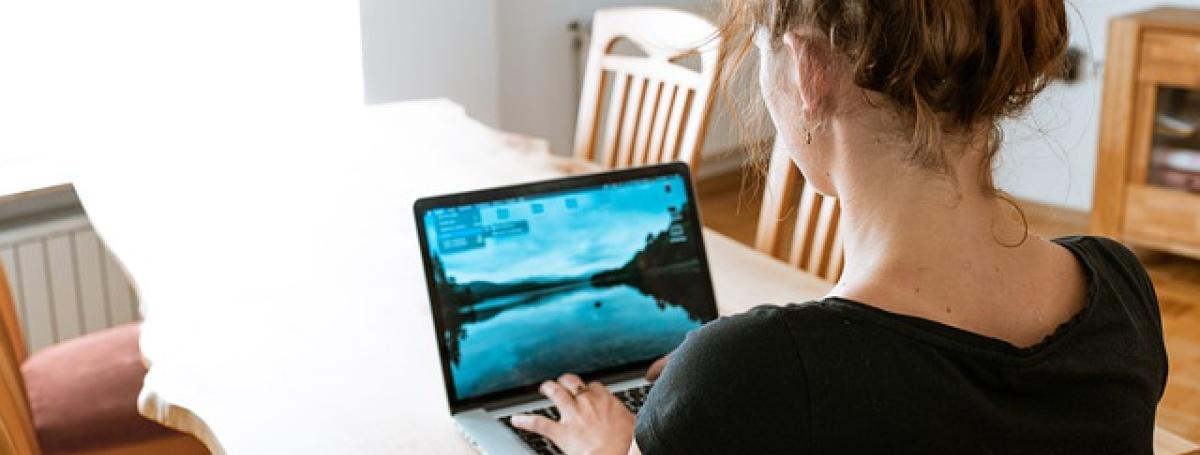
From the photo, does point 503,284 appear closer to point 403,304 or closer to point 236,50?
point 403,304

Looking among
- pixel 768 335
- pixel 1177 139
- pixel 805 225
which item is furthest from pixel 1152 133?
pixel 768 335

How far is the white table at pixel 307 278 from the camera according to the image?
5.37ft

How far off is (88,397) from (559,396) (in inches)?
42.5

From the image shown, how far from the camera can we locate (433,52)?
3.69m

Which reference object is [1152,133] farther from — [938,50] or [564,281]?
[938,50]

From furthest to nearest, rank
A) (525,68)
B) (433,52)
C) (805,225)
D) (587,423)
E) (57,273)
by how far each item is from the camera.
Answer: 1. (525,68)
2. (433,52)
3. (57,273)
4. (805,225)
5. (587,423)

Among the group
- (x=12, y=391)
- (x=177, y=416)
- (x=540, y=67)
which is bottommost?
(x=12, y=391)

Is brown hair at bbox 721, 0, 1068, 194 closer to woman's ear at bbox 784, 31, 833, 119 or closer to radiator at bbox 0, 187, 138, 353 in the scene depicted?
woman's ear at bbox 784, 31, 833, 119

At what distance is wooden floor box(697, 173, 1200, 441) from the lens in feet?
10.6

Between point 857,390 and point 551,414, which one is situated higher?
point 857,390

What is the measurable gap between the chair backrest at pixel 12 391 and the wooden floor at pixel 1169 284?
51.2 inches

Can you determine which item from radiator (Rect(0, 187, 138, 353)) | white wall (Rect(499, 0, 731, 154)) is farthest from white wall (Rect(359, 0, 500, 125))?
radiator (Rect(0, 187, 138, 353))

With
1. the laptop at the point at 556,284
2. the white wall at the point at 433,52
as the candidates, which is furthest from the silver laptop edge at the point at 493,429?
the white wall at the point at 433,52

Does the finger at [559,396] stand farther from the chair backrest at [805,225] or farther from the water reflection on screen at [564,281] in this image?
the chair backrest at [805,225]
